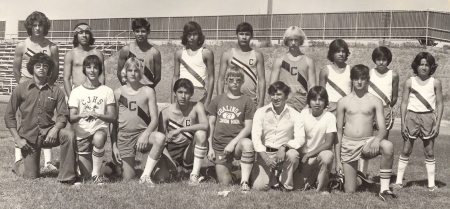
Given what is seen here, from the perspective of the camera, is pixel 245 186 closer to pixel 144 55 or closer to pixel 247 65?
pixel 247 65

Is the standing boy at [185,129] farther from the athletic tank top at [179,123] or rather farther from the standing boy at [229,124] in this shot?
the standing boy at [229,124]

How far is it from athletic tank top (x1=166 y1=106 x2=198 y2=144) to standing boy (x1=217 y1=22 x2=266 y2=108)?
2.80ft

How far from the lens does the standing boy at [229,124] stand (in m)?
6.97

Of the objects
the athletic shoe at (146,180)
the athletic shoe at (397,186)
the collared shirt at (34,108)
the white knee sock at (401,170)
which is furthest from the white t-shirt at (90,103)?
the white knee sock at (401,170)

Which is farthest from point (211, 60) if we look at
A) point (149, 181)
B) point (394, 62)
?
point (394, 62)

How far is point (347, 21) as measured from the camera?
32906 mm

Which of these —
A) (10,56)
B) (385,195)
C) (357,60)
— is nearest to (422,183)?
(385,195)

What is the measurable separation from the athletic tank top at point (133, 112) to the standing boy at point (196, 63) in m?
0.74

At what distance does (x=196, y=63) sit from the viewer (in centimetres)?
779

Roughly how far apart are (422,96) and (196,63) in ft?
10.6

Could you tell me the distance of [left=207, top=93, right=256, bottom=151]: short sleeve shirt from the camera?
23.2ft

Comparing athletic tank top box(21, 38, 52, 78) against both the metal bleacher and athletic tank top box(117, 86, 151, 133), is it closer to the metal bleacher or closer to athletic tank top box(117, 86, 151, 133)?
athletic tank top box(117, 86, 151, 133)

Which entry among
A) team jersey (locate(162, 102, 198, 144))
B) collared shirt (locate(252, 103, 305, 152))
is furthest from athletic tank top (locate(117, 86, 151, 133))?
collared shirt (locate(252, 103, 305, 152))

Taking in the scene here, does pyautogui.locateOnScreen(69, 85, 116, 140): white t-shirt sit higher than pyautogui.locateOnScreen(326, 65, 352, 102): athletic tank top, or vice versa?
pyautogui.locateOnScreen(326, 65, 352, 102): athletic tank top
